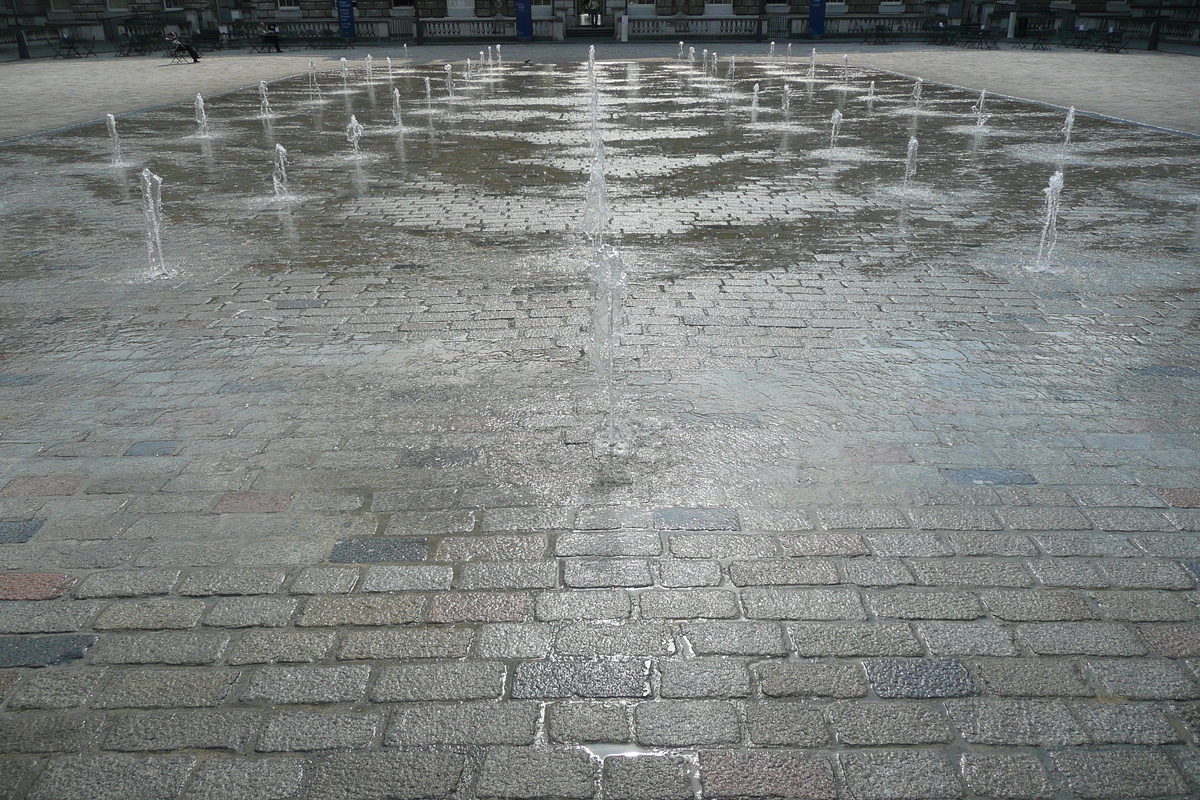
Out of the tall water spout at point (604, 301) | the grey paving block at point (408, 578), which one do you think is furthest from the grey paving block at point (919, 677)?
the tall water spout at point (604, 301)

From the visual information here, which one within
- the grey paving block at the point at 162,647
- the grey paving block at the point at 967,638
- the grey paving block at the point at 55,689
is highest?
the grey paving block at the point at 162,647

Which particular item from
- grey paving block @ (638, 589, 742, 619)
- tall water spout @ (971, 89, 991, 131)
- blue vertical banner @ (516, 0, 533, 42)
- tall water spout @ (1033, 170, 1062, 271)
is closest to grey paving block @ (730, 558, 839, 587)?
grey paving block @ (638, 589, 742, 619)

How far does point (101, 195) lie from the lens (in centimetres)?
980

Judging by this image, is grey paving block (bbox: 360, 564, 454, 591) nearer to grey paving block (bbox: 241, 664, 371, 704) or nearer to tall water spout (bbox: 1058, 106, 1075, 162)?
grey paving block (bbox: 241, 664, 371, 704)

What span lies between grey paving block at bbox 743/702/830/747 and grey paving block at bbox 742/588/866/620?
1.40ft

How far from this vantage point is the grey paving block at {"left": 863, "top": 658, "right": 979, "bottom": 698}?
265 cm

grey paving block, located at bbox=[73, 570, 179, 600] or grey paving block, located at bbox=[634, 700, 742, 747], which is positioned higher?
grey paving block, located at bbox=[73, 570, 179, 600]

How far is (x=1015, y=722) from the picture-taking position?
2537 mm

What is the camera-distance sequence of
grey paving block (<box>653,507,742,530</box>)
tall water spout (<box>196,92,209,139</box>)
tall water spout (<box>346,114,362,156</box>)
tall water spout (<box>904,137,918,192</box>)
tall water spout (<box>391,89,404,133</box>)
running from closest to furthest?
grey paving block (<box>653,507,742,530</box>), tall water spout (<box>904,137,918,192</box>), tall water spout (<box>346,114,362,156</box>), tall water spout (<box>196,92,209,139</box>), tall water spout (<box>391,89,404,133</box>)

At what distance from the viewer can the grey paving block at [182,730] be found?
2479 mm

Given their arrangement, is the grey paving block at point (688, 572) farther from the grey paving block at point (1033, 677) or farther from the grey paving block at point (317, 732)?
the grey paving block at point (317, 732)

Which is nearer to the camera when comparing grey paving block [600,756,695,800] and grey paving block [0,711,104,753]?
grey paving block [600,756,695,800]

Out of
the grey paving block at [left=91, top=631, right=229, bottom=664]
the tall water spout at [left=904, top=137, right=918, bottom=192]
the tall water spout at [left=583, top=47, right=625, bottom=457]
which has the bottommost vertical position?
the grey paving block at [left=91, top=631, right=229, bottom=664]

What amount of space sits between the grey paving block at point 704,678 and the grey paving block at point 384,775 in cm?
68
